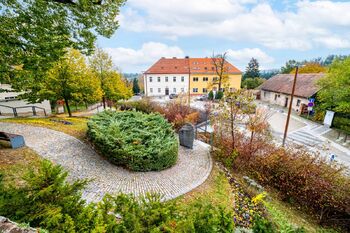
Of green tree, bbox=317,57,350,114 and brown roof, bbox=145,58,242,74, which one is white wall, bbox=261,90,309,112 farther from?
brown roof, bbox=145,58,242,74

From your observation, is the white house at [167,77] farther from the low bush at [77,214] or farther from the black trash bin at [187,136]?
the low bush at [77,214]

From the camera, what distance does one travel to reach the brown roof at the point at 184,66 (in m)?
40.3

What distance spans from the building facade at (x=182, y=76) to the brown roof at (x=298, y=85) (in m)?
9.31

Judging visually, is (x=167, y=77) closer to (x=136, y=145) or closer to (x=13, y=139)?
(x=136, y=145)

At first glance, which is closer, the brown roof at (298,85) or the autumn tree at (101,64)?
the autumn tree at (101,64)

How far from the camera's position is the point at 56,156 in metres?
7.54

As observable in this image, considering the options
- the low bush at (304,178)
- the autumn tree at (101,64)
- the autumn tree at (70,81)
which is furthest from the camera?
the autumn tree at (101,64)

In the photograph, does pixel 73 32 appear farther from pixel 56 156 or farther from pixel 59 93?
pixel 59 93

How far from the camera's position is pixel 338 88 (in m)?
17.2

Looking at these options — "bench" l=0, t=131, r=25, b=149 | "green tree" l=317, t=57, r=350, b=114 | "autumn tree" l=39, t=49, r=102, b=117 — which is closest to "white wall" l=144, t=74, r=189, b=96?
"green tree" l=317, t=57, r=350, b=114

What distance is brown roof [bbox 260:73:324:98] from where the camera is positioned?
76.2 feet

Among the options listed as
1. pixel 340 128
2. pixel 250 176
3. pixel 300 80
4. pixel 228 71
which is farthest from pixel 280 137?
pixel 228 71

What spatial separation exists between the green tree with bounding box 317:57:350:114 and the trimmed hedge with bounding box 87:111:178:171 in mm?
16657

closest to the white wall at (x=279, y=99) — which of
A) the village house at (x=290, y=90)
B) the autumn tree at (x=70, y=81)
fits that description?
the village house at (x=290, y=90)
